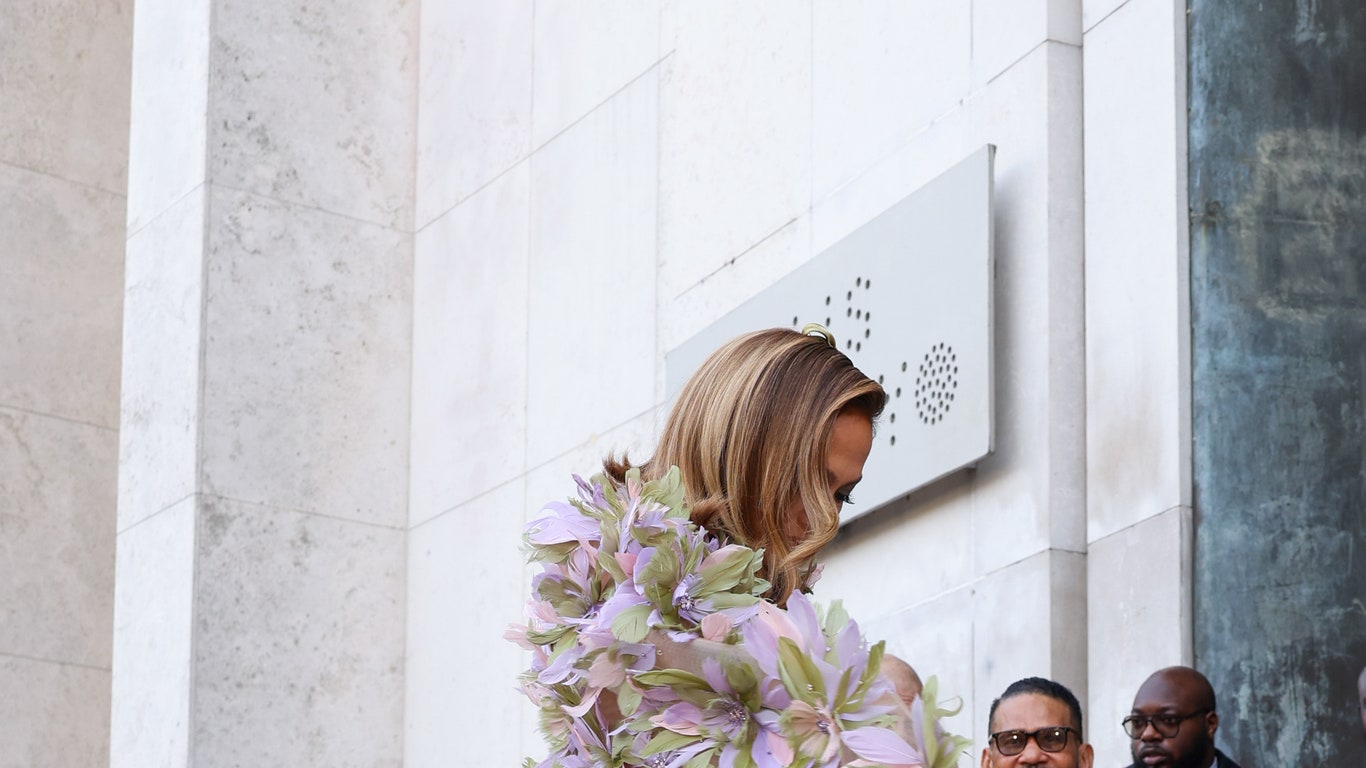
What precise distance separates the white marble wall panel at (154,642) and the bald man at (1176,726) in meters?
5.33

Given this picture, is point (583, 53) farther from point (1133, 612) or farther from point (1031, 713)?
point (1031, 713)

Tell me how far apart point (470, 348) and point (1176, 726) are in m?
5.41

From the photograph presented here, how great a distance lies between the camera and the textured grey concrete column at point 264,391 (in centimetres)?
988

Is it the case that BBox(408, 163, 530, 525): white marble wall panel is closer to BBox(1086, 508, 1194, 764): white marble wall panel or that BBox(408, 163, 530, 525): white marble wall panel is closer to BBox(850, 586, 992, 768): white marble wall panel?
BBox(850, 586, 992, 768): white marble wall panel

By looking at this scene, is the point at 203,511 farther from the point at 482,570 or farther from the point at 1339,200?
the point at 1339,200

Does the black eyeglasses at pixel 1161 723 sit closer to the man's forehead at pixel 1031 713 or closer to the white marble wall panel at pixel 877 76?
the man's forehead at pixel 1031 713

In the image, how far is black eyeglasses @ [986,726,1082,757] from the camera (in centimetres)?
524

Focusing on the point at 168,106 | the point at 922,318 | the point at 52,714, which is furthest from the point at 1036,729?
the point at 52,714

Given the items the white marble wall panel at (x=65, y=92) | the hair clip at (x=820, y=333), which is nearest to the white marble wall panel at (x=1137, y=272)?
the hair clip at (x=820, y=333)

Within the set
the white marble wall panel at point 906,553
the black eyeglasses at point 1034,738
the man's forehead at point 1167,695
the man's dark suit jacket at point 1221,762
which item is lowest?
the man's dark suit jacket at point 1221,762

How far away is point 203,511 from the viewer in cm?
985

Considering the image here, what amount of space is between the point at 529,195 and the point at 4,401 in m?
3.99

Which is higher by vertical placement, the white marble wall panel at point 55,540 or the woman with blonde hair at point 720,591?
the white marble wall panel at point 55,540

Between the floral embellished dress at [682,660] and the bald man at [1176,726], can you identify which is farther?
the bald man at [1176,726]
